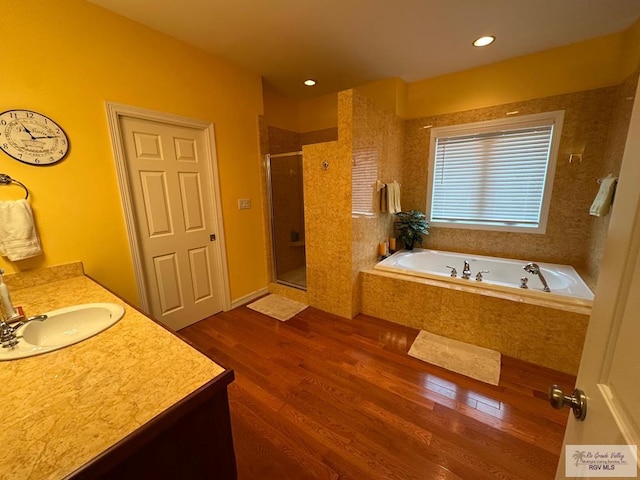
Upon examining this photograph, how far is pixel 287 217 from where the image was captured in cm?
341

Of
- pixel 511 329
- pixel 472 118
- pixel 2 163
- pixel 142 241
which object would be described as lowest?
pixel 511 329

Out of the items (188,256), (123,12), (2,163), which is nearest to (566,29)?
(123,12)

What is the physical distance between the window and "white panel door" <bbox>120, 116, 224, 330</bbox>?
2631 millimetres

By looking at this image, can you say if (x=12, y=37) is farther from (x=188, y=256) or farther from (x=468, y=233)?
(x=468, y=233)

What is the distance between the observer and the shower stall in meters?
3.04

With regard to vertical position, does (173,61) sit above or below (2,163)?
above

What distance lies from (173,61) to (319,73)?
1.41 m

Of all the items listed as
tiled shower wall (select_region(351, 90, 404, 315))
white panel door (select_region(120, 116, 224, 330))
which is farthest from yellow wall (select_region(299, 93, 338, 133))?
white panel door (select_region(120, 116, 224, 330))

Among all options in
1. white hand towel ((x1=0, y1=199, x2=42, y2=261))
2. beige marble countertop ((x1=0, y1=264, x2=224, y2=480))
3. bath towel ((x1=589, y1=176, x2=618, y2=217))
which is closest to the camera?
beige marble countertop ((x1=0, y1=264, x2=224, y2=480))

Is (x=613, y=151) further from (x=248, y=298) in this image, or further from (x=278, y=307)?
(x=248, y=298)

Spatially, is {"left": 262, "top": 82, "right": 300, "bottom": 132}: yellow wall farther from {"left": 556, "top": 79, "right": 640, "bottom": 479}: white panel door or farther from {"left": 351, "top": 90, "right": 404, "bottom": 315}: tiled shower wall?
{"left": 556, "top": 79, "right": 640, "bottom": 479}: white panel door

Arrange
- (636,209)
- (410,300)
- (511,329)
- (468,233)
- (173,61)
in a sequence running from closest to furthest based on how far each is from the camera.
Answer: (636,209), (511,329), (173,61), (410,300), (468,233)

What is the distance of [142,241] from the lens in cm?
216

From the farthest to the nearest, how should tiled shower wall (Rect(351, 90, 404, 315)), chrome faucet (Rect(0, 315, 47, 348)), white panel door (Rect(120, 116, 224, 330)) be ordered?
tiled shower wall (Rect(351, 90, 404, 315)), white panel door (Rect(120, 116, 224, 330)), chrome faucet (Rect(0, 315, 47, 348))
